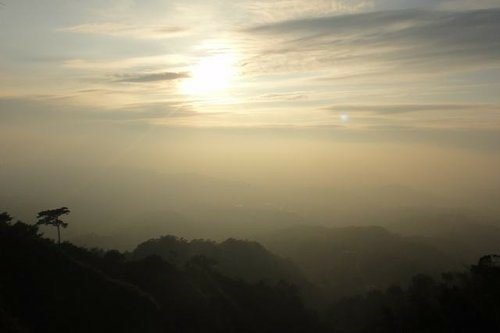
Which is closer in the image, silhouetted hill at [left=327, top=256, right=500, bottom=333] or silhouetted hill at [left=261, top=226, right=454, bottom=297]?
silhouetted hill at [left=327, top=256, right=500, bottom=333]

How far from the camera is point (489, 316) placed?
146ft

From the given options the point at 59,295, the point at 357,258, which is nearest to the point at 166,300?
the point at 59,295

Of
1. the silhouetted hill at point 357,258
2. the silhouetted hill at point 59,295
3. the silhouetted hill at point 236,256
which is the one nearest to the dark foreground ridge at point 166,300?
the silhouetted hill at point 59,295

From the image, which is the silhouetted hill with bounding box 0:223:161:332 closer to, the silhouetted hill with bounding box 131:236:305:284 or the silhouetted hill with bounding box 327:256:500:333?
the silhouetted hill with bounding box 327:256:500:333

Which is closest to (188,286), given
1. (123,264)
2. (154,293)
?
(154,293)

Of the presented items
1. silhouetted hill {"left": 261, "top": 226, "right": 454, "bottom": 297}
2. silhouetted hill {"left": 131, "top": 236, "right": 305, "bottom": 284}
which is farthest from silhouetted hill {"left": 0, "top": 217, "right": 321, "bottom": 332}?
silhouetted hill {"left": 261, "top": 226, "right": 454, "bottom": 297}

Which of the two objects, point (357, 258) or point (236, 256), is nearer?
point (236, 256)

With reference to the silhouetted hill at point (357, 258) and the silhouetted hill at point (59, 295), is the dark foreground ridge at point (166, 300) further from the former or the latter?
the silhouetted hill at point (357, 258)

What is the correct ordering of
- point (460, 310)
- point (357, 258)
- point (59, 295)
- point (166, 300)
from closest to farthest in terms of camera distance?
point (59, 295)
point (166, 300)
point (460, 310)
point (357, 258)

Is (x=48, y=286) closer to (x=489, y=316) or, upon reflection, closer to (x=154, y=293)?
(x=154, y=293)

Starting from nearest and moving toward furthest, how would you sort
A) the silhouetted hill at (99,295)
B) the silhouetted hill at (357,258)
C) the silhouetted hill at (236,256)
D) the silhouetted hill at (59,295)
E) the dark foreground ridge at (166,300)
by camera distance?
the silhouetted hill at (59,295), the silhouetted hill at (99,295), the dark foreground ridge at (166,300), the silhouetted hill at (236,256), the silhouetted hill at (357,258)

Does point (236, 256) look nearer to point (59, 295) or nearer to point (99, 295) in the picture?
point (99, 295)

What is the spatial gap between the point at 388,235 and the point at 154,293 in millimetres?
162536

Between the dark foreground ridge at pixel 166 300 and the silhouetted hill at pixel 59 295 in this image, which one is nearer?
the silhouetted hill at pixel 59 295
